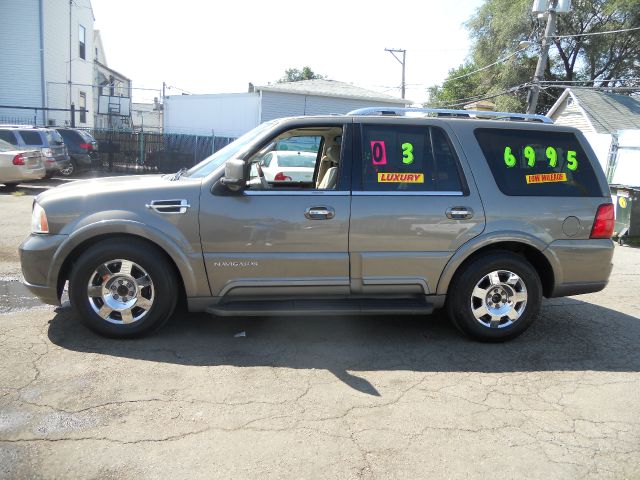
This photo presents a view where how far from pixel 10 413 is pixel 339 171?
288 cm

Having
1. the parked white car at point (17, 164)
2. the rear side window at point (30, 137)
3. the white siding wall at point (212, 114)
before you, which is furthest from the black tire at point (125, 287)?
the white siding wall at point (212, 114)

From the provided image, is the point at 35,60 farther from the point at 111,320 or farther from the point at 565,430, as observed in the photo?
the point at 565,430

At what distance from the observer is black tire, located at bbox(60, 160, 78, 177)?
16423 millimetres

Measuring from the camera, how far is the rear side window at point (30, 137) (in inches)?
566

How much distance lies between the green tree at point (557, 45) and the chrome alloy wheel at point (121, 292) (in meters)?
28.0

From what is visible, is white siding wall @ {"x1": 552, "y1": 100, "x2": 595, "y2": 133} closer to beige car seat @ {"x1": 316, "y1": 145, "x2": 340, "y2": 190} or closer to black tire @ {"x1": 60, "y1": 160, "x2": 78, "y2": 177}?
black tire @ {"x1": 60, "y1": 160, "x2": 78, "y2": 177}

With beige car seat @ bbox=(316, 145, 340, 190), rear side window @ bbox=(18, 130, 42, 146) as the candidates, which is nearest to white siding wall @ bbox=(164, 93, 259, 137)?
rear side window @ bbox=(18, 130, 42, 146)

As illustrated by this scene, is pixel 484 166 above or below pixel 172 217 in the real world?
above

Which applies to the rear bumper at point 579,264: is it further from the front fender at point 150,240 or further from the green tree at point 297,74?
the green tree at point 297,74

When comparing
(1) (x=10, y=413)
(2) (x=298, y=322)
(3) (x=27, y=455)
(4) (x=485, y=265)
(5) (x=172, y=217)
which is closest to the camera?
(3) (x=27, y=455)

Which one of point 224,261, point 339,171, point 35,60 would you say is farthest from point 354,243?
point 35,60

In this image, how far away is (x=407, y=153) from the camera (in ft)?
14.3

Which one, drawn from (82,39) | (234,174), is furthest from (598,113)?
(82,39)

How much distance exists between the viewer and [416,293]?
4.45 meters
